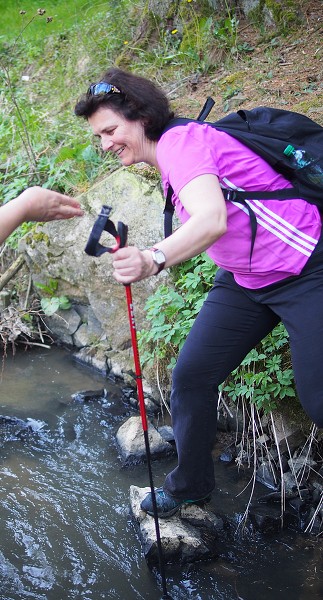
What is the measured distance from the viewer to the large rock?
241 inches

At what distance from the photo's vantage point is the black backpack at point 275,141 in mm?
3057

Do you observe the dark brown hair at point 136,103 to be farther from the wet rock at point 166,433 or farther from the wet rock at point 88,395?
the wet rock at point 88,395

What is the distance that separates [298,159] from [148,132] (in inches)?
29.6

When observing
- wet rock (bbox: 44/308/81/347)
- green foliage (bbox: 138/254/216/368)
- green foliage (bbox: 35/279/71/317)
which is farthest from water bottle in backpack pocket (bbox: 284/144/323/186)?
wet rock (bbox: 44/308/81/347)

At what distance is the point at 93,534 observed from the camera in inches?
166

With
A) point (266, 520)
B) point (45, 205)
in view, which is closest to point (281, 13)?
point (45, 205)

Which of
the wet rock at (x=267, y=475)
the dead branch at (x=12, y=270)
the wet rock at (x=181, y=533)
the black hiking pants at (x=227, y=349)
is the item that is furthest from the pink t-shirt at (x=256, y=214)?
the dead branch at (x=12, y=270)

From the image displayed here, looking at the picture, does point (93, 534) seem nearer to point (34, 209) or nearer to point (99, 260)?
point (34, 209)

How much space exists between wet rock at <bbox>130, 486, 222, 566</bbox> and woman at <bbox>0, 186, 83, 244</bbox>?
6.83ft

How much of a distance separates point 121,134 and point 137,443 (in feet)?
8.74

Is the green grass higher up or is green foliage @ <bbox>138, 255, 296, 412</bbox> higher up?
the green grass

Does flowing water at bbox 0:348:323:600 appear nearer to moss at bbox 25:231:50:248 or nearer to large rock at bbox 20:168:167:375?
large rock at bbox 20:168:167:375

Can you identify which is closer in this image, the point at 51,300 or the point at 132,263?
the point at 132,263

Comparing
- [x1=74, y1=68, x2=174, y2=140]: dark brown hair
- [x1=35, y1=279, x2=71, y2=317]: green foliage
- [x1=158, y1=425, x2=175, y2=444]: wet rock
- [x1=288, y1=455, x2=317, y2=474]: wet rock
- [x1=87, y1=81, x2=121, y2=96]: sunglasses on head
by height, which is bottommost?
[x1=288, y1=455, x2=317, y2=474]: wet rock
